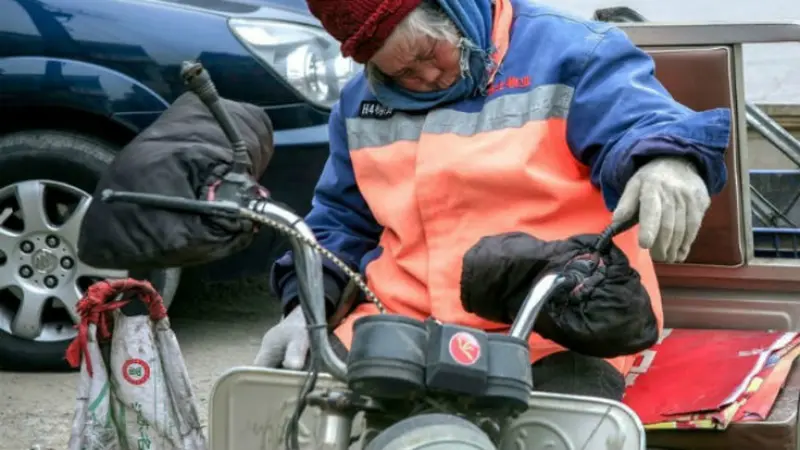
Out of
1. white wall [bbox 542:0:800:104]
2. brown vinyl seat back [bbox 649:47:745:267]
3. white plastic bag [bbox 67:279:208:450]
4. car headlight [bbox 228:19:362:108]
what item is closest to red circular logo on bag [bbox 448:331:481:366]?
white plastic bag [bbox 67:279:208:450]

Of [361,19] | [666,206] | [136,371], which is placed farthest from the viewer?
[136,371]

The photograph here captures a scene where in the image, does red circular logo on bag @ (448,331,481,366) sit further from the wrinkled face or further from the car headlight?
the car headlight

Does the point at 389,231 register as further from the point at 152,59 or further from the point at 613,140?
the point at 152,59

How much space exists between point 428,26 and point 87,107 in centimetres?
225

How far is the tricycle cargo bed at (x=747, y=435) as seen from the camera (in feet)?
7.40

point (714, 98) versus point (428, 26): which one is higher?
point (428, 26)

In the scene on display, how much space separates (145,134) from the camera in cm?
205

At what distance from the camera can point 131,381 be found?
283 centimetres

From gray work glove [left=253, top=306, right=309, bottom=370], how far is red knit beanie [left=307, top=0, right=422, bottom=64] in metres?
0.48

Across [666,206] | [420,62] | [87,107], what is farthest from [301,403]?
[87,107]

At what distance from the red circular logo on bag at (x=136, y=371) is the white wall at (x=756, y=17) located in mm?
6001

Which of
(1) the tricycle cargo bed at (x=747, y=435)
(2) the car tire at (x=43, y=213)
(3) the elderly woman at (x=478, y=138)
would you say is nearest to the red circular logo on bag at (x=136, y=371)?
(3) the elderly woman at (x=478, y=138)

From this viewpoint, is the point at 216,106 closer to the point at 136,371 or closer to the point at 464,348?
the point at 464,348

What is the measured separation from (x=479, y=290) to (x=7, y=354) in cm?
278
